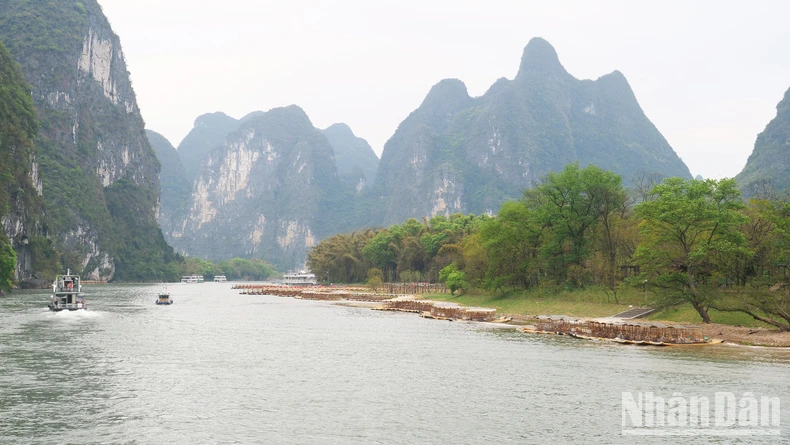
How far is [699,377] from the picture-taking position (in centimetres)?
3114

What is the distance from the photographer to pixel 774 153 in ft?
609

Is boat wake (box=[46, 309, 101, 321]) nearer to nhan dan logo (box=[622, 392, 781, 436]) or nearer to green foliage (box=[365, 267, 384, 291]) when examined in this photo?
nhan dan logo (box=[622, 392, 781, 436])

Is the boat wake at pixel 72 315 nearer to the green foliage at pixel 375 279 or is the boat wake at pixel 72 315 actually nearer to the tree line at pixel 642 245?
the tree line at pixel 642 245

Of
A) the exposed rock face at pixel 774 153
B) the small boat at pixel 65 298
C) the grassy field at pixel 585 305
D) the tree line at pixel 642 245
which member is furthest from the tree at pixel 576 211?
the exposed rock face at pixel 774 153

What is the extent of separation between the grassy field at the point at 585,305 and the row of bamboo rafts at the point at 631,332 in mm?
3281

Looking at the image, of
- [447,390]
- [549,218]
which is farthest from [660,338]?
[549,218]

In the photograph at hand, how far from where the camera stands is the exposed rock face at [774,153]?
17750 centimetres

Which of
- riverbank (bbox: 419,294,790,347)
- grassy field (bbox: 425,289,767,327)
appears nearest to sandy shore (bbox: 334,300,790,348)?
riverbank (bbox: 419,294,790,347)

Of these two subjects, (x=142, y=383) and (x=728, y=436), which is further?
(x=142, y=383)

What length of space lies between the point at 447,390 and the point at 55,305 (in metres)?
53.7

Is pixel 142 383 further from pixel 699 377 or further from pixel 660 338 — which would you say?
pixel 660 338

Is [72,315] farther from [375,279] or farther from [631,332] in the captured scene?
[375,279]

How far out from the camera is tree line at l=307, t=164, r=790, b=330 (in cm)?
4894

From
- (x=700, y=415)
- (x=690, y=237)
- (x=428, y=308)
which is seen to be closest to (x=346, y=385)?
(x=700, y=415)
